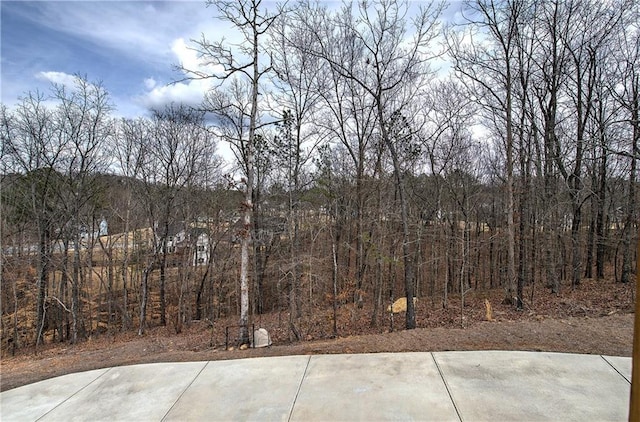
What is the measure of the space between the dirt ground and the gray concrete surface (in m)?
0.47

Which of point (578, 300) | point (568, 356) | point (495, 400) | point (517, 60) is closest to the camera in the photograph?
point (495, 400)

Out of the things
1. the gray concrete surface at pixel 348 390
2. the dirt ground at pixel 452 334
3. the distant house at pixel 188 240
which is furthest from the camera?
the distant house at pixel 188 240

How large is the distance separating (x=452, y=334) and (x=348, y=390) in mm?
2707

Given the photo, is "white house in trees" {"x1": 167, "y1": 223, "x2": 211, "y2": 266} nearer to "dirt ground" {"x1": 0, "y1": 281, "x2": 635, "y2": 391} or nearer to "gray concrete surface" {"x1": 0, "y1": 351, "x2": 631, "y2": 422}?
"dirt ground" {"x1": 0, "y1": 281, "x2": 635, "y2": 391}

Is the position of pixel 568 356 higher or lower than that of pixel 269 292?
higher

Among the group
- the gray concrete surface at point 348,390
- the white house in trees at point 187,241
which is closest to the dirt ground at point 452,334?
the gray concrete surface at point 348,390

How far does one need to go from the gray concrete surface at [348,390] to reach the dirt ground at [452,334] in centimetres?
47

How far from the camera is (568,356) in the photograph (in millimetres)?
4180

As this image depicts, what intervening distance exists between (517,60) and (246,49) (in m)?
7.28

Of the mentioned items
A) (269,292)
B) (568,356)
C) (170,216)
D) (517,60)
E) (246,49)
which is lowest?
(269,292)

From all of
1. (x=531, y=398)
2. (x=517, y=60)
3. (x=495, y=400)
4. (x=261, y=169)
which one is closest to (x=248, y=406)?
(x=495, y=400)

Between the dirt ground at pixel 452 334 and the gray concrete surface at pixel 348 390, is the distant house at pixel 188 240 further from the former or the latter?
the gray concrete surface at pixel 348 390

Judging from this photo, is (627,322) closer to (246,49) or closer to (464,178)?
(246,49)

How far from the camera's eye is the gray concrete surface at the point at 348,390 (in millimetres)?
3115
